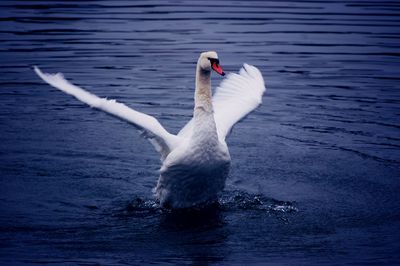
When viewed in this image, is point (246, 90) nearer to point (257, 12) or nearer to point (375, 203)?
point (375, 203)

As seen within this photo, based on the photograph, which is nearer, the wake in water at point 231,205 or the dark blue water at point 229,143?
the dark blue water at point 229,143

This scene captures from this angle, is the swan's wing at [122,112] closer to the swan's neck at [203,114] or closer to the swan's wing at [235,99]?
the swan's neck at [203,114]

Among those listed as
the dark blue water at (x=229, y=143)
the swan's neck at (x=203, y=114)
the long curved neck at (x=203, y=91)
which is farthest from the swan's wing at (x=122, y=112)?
the dark blue water at (x=229, y=143)

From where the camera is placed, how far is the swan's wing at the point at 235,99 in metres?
12.2

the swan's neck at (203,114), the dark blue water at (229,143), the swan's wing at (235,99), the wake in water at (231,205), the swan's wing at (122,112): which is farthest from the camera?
the swan's wing at (235,99)

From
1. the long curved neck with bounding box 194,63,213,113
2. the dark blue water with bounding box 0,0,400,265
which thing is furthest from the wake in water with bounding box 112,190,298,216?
the long curved neck with bounding box 194,63,213,113

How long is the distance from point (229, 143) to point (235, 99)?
105cm

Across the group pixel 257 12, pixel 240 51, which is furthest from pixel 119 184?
pixel 257 12

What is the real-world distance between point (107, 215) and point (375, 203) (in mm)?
3629

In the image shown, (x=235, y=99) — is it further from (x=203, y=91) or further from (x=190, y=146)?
(x=190, y=146)

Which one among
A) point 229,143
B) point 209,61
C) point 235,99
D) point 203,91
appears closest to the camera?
point 209,61

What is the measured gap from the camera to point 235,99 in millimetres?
13234

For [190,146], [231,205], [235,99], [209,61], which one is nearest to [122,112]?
[190,146]

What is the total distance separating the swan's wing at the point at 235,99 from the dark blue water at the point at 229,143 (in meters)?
0.82
